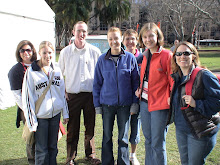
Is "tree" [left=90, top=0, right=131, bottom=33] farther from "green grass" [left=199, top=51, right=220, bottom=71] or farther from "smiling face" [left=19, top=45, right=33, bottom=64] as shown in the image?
"smiling face" [left=19, top=45, right=33, bottom=64]

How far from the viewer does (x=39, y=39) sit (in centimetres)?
844

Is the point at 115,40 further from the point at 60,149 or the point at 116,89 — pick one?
the point at 60,149

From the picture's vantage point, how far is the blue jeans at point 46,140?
2.84 metres

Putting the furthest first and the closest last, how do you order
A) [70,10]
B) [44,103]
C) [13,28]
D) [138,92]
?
1. [70,10]
2. [13,28]
3. [138,92]
4. [44,103]

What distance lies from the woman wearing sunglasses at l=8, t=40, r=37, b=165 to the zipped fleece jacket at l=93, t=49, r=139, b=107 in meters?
1.07

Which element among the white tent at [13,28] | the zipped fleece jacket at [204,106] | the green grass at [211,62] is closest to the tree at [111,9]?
the green grass at [211,62]

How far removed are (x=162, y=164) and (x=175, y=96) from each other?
903 millimetres

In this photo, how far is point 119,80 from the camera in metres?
2.98

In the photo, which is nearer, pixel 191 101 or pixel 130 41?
pixel 191 101

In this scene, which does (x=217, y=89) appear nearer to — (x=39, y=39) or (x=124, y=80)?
(x=124, y=80)

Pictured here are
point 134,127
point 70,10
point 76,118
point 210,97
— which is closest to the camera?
point 210,97

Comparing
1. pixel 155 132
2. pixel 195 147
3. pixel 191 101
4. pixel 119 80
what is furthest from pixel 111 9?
pixel 195 147

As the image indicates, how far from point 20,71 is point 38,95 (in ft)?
1.82

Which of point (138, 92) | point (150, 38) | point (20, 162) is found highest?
point (150, 38)
